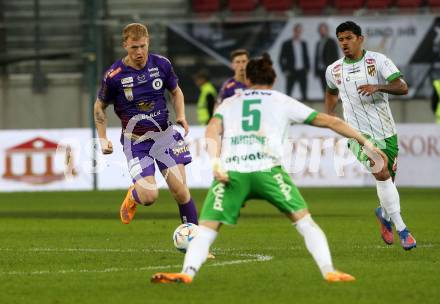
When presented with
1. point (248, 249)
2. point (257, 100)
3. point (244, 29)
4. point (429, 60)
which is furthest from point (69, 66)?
point (257, 100)

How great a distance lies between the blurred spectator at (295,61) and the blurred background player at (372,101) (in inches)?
541

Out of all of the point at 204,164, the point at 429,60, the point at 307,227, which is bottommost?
the point at 204,164

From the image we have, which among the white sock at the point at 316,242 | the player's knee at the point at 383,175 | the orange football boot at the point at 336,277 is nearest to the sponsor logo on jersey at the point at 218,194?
the white sock at the point at 316,242

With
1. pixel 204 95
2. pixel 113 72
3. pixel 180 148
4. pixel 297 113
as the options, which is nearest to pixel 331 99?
pixel 180 148

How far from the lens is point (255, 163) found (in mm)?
8273

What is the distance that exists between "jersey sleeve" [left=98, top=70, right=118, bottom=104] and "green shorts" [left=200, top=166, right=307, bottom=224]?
3114 mm

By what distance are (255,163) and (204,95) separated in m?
16.5

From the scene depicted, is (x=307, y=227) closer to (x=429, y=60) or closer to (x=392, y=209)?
(x=392, y=209)

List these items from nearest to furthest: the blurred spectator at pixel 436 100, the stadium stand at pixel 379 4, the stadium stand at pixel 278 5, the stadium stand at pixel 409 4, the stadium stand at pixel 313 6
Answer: the blurred spectator at pixel 436 100 < the stadium stand at pixel 409 4 < the stadium stand at pixel 379 4 < the stadium stand at pixel 313 6 < the stadium stand at pixel 278 5

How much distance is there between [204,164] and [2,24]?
19.0ft

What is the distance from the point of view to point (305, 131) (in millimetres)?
24203

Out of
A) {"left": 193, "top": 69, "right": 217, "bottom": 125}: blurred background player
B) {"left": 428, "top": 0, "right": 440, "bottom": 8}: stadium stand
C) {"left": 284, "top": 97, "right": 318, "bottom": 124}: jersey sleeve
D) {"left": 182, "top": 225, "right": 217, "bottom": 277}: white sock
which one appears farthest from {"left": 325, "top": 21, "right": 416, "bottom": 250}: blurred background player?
{"left": 428, "top": 0, "right": 440, "bottom": 8}: stadium stand

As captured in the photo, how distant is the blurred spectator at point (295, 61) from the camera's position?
25609 mm

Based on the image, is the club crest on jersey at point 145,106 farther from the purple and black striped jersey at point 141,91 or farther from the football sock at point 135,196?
the football sock at point 135,196
